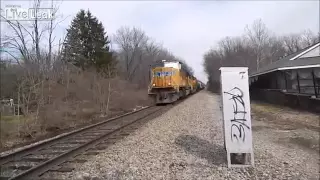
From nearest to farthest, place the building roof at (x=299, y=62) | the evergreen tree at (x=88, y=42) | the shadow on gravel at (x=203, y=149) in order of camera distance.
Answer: the shadow on gravel at (x=203, y=149) → the building roof at (x=299, y=62) → the evergreen tree at (x=88, y=42)

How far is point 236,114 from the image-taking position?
6.90 meters

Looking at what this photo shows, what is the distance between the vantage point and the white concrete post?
678 centimetres

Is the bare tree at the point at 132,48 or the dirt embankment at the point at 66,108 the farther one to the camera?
the bare tree at the point at 132,48

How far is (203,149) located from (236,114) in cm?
205

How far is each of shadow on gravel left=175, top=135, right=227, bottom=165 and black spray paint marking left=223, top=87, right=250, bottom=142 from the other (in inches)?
29.8

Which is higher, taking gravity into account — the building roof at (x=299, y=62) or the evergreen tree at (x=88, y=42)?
the evergreen tree at (x=88, y=42)

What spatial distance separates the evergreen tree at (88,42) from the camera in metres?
46.9

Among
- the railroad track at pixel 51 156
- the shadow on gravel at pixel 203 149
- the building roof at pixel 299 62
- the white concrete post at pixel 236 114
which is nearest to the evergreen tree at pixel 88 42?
the building roof at pixel 299 62

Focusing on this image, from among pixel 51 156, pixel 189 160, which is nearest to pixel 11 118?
pixel 51 156

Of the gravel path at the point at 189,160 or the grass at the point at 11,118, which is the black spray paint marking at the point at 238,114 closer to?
the gravel path at the point at 189,160

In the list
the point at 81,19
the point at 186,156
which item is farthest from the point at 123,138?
the point at 81,19

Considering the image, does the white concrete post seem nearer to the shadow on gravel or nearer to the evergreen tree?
the shadow on gravel

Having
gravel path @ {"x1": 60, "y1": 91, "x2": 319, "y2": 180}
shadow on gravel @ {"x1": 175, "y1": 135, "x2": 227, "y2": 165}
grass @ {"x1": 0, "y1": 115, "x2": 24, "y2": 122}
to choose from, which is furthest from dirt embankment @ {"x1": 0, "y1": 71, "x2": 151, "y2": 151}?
shadow on gravel @ {"x1": 175, "y1": 135, "x2": 227, "y2": 165}

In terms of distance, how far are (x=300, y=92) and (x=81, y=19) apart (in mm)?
39466
